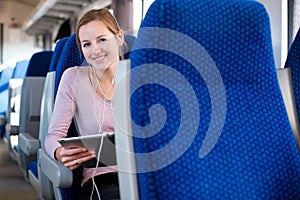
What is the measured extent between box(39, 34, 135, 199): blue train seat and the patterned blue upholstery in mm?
653

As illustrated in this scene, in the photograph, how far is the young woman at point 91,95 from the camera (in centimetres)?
166

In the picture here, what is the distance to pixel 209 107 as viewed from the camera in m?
0.96

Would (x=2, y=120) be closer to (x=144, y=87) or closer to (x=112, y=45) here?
(x=112, y=45)

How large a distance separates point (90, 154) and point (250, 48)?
2.16ft

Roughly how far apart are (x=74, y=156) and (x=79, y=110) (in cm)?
30

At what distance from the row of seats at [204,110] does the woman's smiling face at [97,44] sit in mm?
782

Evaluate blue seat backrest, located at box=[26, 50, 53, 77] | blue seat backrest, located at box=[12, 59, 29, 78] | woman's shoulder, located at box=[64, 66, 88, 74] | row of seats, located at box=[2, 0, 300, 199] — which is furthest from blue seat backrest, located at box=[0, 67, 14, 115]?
row of seats, located at box=[2, 0, 300, 199]

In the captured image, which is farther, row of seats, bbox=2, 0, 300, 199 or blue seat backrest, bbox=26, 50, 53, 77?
blue seat backrest, bbox=26, 50, 53, 77

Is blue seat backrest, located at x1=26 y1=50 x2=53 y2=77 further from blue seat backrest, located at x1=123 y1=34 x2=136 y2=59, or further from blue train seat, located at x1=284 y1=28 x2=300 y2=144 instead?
blue train seat, located at x1=284 y1=28 x2=300 y2=144

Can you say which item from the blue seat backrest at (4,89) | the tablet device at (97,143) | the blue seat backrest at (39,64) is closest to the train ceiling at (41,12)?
the blue seat backrest at (4,89)

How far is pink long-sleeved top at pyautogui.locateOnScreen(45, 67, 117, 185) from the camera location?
1.67 m

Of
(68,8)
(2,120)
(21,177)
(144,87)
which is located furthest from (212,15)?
(68,8)

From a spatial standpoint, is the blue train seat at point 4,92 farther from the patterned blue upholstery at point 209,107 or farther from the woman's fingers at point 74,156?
the patterned blue upholstery at point 209,107

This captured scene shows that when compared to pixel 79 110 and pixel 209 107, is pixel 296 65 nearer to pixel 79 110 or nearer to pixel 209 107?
pixel 209 107
